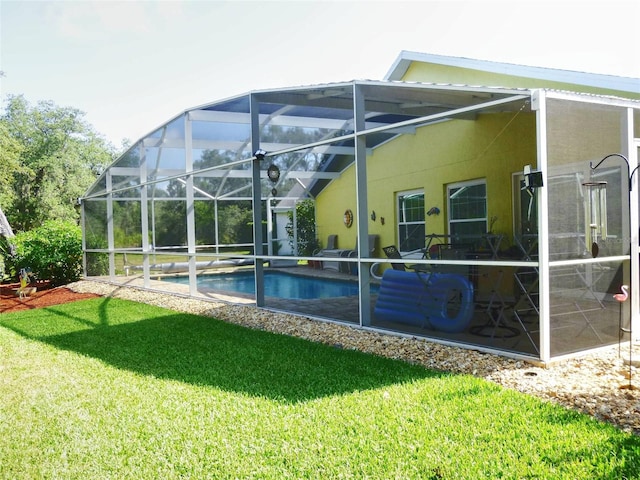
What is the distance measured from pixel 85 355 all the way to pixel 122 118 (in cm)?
3658

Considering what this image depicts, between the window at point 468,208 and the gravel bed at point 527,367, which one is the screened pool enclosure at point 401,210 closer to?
the window at point 468,208

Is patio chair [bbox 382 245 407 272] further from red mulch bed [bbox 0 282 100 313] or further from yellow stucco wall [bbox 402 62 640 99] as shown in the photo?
red mulch bed [bbox 0 282 100 313]

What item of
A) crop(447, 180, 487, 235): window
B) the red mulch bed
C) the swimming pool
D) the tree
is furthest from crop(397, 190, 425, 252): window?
the tree

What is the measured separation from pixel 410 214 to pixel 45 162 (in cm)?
2480

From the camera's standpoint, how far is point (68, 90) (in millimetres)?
33844

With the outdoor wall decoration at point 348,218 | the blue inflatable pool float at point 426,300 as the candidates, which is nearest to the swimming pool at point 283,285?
the blue inflatable pool float at point 426,300

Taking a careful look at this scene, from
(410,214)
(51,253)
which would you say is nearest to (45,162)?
(51,253)

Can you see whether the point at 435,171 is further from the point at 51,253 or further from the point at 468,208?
the point at 51,253

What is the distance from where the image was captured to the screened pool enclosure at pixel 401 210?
5297 millimetres

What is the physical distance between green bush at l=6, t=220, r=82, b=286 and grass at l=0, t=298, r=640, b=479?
957 cm

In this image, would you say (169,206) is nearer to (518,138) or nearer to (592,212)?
(518,138)

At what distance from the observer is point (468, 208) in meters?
9.80

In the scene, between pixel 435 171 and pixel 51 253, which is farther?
pixel 51 253

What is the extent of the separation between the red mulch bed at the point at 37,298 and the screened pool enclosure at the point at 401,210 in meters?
1.37
